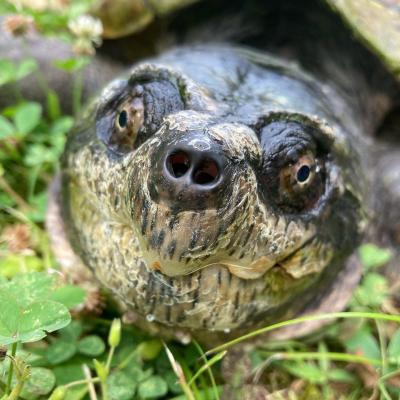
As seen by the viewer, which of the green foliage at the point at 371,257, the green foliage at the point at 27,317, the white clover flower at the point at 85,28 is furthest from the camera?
the white clover flower at the point at 85,28

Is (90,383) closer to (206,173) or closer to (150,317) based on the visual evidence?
(150,317)

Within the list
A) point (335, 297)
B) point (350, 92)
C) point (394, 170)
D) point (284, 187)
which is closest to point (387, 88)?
point (350, 92)

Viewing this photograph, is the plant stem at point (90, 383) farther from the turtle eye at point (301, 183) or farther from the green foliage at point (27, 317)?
the turtle eye at point (301, 183)

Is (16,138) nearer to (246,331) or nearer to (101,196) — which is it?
(101,196)

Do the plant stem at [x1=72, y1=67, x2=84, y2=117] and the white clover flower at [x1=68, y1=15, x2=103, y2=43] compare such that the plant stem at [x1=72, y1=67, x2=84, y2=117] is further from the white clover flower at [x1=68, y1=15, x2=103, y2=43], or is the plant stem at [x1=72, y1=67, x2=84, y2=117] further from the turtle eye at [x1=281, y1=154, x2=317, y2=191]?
the turtle eye at [x1=281, y1=154, x2=317, y2=191]

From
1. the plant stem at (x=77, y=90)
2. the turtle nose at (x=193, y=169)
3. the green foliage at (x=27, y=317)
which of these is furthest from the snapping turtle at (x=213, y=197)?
the plant stem at (x=77, y=90)

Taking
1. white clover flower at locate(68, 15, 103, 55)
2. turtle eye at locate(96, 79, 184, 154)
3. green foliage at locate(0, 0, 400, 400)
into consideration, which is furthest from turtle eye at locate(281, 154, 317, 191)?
white clover flower at locate(68, 15, 103, 55)

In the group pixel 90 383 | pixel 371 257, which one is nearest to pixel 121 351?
pixel 90 383
